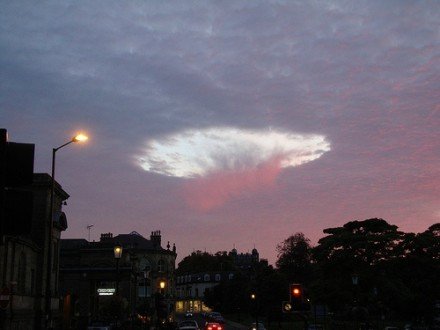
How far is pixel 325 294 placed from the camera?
211ft

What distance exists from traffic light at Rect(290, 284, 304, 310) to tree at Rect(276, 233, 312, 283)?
10422cm

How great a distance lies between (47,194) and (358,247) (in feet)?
→ 125

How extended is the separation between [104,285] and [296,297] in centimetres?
6428

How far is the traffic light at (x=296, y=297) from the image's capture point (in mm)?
20375

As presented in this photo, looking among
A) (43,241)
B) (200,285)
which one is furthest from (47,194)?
(200,285)

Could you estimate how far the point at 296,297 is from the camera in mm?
20531

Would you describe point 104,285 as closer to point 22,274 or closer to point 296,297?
point 22,274

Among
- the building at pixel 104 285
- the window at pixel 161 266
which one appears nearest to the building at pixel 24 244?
the building at pixel 104 285

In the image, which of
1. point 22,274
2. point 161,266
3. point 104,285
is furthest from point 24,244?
point 161,266

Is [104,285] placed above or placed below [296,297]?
above

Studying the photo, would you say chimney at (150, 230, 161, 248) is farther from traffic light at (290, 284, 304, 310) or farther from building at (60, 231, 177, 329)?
traffic light at (290, 284, 304, 310)

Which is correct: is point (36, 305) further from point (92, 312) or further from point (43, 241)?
point (92, 312)

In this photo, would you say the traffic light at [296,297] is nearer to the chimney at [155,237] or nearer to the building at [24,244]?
the building at [24,244]

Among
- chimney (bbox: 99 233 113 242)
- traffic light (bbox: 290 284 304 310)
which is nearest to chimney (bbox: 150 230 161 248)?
chimney (bbox: 99 233 113 242)
